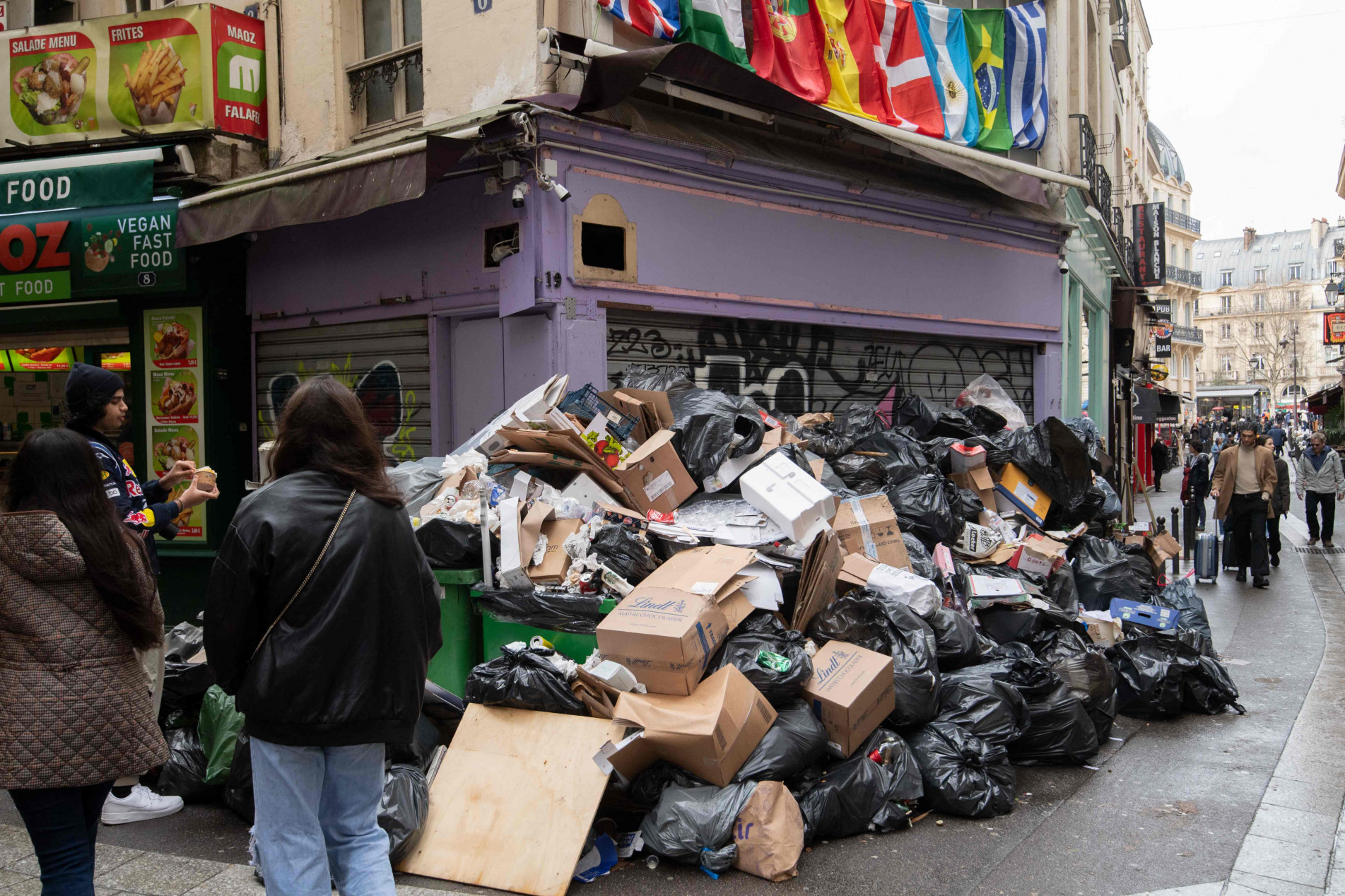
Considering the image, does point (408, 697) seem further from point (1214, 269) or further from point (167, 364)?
point (1214, 269)

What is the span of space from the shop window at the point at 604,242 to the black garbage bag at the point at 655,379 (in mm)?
685

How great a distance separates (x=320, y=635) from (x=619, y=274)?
17.0 feet

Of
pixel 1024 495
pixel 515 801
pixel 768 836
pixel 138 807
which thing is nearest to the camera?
pixel 768 836

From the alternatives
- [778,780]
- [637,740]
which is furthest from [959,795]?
[637,740]

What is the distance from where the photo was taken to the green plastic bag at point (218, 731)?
4.29 metres

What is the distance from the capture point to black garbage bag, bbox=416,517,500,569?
15.8 feet

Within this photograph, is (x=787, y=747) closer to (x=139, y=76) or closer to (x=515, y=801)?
(x=515, y=801)

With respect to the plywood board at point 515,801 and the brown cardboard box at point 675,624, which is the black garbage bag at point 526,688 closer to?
the plywood board at point 515,801

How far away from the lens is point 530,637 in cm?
463

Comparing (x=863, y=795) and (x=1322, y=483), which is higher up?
(x=1322, y=483)

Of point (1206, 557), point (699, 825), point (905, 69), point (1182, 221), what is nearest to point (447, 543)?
point (699, 825)

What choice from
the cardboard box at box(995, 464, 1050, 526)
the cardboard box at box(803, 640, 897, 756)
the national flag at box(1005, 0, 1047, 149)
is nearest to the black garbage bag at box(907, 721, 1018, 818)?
the cardboard box at box(803, 640, 897, 756)

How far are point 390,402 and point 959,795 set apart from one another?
5535 mm

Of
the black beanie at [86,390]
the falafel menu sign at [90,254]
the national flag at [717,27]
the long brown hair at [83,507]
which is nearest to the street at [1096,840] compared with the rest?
the long brown hair at [83,507]
